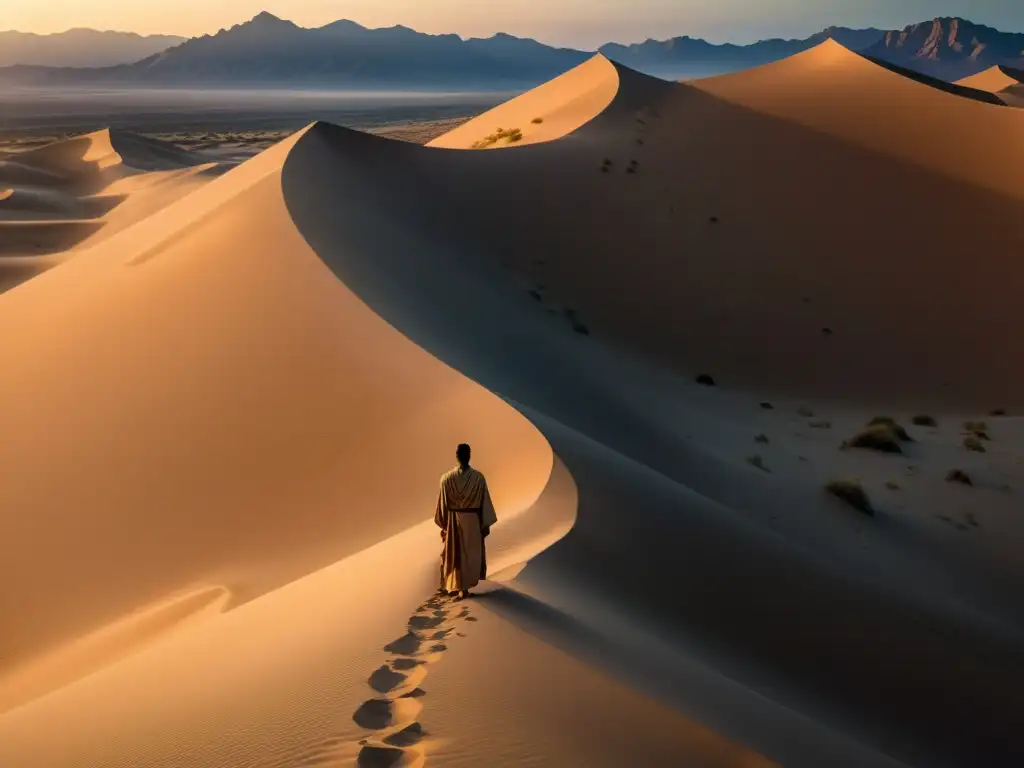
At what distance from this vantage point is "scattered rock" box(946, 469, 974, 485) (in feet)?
33.2

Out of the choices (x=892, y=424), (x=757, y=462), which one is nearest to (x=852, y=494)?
(x=757, y=462)

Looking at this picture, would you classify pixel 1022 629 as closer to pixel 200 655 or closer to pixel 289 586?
pixel 289 586

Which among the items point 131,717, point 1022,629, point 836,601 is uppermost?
point 131,717

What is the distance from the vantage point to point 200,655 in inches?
184

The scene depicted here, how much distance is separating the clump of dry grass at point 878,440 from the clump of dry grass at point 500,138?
1675 cm

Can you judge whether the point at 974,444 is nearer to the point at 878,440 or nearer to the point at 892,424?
the point at 892,424

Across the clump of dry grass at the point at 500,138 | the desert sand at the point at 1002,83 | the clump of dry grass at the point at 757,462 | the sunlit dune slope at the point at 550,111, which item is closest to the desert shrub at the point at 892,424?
the clump of dry grass at the point at 757,462

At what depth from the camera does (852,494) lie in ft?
31.0

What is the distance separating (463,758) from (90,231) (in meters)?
33.5

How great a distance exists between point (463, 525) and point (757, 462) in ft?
21.8

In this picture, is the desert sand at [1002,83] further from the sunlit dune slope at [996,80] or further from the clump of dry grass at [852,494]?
the clump of dry grass at [852,494]

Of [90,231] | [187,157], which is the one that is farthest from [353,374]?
[187,157]

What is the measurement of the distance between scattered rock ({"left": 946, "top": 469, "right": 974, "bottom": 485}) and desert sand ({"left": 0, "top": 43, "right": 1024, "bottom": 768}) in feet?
0.73

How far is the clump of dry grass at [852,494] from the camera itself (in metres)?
9.38
